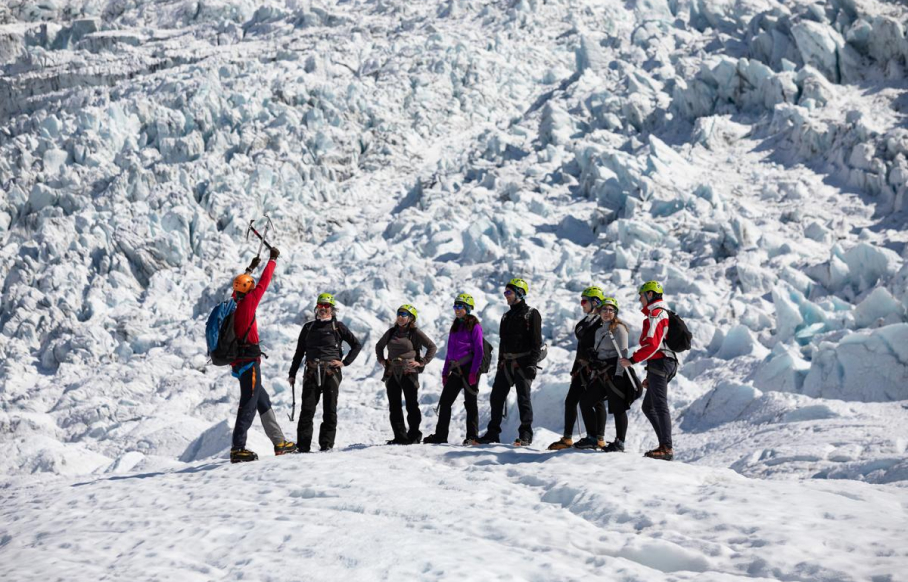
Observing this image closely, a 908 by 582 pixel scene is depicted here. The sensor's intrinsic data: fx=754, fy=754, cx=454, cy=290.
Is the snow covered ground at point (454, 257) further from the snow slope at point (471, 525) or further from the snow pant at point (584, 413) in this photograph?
the snow pant at point (584, 413)

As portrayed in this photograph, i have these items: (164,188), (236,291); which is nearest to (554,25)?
(164,188)

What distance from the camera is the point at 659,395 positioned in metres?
6.13

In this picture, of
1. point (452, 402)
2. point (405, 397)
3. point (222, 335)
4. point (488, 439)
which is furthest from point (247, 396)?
point (488, 439)

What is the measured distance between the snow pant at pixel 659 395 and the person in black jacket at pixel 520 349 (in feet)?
3.68

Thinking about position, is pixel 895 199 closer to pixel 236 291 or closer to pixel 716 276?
pixel 716 276

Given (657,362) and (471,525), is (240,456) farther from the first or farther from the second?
(657,362)

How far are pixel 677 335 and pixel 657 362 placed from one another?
0.27 meters

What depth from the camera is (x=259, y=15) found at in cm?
3931

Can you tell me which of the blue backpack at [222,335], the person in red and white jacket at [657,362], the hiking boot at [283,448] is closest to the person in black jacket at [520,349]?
the person in red and white jacket at [657,362]

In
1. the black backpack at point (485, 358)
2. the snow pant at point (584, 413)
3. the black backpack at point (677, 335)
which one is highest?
the black backpack at point (677, 335)

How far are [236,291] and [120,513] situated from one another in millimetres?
1984

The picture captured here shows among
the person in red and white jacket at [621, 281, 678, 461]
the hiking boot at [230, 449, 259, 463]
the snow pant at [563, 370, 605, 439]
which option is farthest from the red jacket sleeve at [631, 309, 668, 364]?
the hiking boot at [230, 449, 259, 463]

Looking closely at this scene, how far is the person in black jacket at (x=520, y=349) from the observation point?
271 inches

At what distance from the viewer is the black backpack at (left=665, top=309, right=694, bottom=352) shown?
6.06 meters
